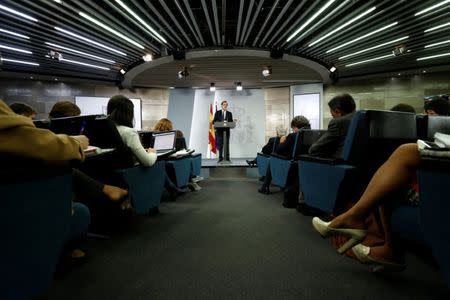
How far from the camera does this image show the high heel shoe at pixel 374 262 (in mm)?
1587

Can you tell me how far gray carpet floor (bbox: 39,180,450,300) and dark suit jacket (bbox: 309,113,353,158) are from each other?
2.48ft

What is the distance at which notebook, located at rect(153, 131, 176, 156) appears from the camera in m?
3.89

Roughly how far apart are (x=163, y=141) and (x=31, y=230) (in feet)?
9.74

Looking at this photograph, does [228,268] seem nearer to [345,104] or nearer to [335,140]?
[335,140]

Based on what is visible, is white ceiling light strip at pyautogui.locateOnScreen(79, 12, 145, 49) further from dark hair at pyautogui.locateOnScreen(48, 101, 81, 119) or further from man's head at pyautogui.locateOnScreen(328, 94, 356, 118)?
man's head at pyautogui.locateOnScreen(328, 94, 356, 118)

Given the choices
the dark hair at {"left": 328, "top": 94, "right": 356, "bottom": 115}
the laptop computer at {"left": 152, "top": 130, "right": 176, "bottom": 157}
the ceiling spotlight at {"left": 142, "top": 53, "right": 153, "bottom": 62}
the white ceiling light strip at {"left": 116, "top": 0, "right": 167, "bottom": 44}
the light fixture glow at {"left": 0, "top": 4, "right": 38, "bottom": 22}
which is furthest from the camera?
the ceiling spotlight at {"left": 142, "top": 53, "right": 153, "bottom": 62}

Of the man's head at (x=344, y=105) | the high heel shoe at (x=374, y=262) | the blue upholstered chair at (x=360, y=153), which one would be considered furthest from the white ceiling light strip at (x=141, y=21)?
the high heel shoe at (x=374, y=262)

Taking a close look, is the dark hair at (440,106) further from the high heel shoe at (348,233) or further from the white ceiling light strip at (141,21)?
the white ceiling light strip at (141,21)

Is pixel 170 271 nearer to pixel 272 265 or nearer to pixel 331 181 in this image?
pixel 272 265

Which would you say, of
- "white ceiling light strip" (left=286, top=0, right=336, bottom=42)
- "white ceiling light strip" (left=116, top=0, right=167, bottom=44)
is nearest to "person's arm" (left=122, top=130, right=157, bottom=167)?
"white ceiling light strip" (left=116, top=0, right=167, bottom=44)

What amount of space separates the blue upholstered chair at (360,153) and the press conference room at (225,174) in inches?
0.4

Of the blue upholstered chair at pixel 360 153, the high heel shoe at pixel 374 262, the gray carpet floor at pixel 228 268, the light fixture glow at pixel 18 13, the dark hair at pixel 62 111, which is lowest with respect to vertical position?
the gray carpet floor at pixel 228 268

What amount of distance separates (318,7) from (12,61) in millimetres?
6987

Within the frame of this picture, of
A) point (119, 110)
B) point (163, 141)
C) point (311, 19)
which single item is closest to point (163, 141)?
point (163, 141)
